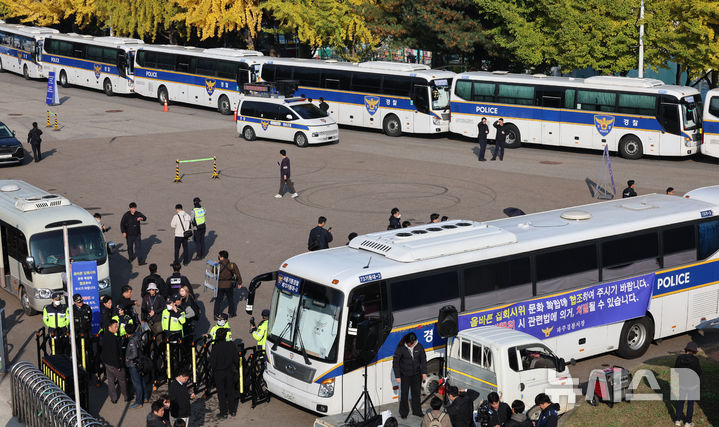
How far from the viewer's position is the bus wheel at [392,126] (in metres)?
41.3

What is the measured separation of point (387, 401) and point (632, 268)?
574cm

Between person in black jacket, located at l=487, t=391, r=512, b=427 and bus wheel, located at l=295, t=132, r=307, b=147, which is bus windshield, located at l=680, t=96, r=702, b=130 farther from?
person in black jacket, located at l=487, t=391, r=512, b=427

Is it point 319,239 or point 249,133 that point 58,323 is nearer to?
point 319,239

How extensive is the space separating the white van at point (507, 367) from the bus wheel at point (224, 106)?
3485 cm

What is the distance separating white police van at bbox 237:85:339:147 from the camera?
38.1 metres

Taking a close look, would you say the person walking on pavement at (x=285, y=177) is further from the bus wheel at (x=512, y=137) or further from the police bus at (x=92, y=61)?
the police bus at (x=92, y=61)

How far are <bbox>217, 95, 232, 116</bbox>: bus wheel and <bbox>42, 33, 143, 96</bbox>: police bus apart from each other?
7846 millimetres

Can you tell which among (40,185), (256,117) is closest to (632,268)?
(40,185)

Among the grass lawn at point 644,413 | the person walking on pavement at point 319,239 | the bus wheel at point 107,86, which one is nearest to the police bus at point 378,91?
the bus wheel at point 107,86

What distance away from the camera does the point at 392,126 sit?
1636 inches

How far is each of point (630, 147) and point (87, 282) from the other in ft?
79.3

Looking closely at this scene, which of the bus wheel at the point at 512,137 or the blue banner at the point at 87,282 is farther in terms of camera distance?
the bus wheel at the point at 512,137

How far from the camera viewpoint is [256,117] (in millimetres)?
39562

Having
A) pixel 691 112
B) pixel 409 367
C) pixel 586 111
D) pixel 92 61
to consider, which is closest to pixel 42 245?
pixel 409 367
